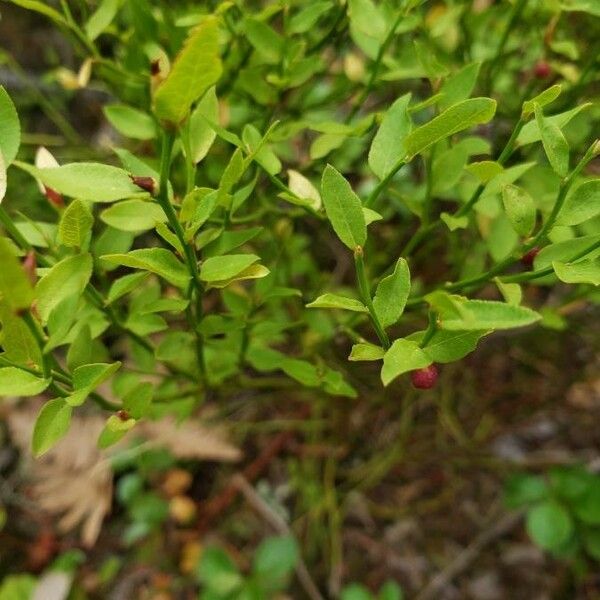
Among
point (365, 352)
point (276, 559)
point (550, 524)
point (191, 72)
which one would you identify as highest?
point (191, 72)

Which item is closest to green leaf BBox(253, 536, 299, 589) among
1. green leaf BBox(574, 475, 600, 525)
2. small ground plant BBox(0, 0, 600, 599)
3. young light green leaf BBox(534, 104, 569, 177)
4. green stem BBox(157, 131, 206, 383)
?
small ground plant BBox(0, 0, 600, 599)

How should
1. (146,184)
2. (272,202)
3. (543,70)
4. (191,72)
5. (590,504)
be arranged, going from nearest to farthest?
(191,72), (146,184), (543,70), (272,202), (590,504)

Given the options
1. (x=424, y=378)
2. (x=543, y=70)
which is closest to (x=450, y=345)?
(x=424, y=378)

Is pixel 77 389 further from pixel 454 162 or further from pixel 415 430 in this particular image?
pixel 415 430

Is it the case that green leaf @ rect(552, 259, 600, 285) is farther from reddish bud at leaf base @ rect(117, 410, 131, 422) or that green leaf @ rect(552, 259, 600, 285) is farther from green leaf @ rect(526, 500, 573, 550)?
green leaf @ rect(526, 500, 573, 550)

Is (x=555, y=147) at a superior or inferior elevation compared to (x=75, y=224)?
superior

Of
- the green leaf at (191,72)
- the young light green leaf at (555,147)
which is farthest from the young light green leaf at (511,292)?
the green leaf at (191,72)

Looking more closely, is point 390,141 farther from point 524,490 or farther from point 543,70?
point 524,490

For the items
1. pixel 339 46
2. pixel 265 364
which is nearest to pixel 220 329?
pixel 265 364
